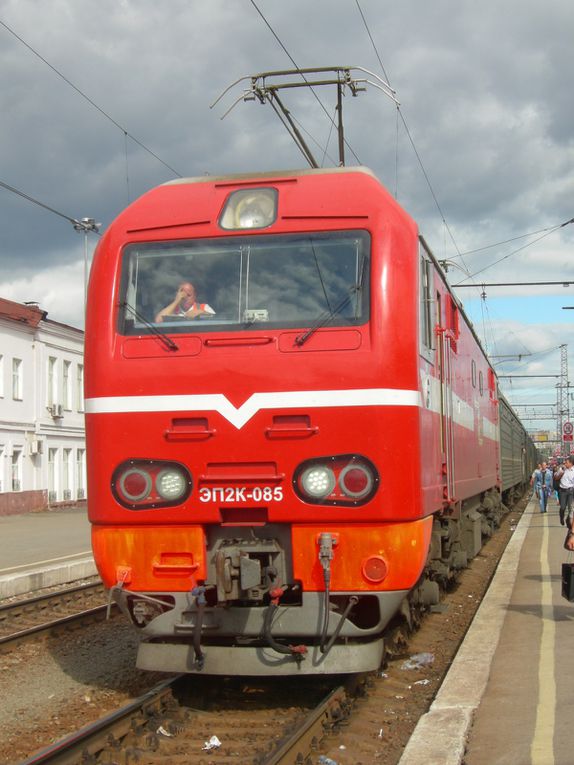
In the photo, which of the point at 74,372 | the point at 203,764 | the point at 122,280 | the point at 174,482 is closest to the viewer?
the point at 203,764

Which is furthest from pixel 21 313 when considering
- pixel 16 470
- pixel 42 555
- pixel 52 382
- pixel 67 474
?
pixel 42 555

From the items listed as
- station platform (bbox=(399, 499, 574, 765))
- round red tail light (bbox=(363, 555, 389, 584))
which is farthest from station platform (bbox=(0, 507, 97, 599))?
round red tail light (bbox=(363, 555, 389, 584))

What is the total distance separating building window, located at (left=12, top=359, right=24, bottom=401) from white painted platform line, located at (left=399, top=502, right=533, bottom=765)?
1157 inches

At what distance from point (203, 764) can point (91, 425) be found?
7.57ft

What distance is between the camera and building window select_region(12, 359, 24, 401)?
1448 inches

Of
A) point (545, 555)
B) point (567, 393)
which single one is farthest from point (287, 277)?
point (567, 393)

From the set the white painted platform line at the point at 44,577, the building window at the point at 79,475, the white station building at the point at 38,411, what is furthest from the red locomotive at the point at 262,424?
the building window at the point at 79,475

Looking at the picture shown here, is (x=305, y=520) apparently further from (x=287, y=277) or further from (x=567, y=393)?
(x=567, y=393)

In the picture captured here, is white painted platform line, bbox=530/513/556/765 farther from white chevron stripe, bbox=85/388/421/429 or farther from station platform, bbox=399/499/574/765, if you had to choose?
white chevron stripe, bbox=85/388/421/429

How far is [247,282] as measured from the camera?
6609mm

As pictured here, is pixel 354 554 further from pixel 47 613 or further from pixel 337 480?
pixel 47 613

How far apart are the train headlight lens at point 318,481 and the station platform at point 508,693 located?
4.75 ft

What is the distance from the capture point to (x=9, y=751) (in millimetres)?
5906

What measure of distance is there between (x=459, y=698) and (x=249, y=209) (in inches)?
138
